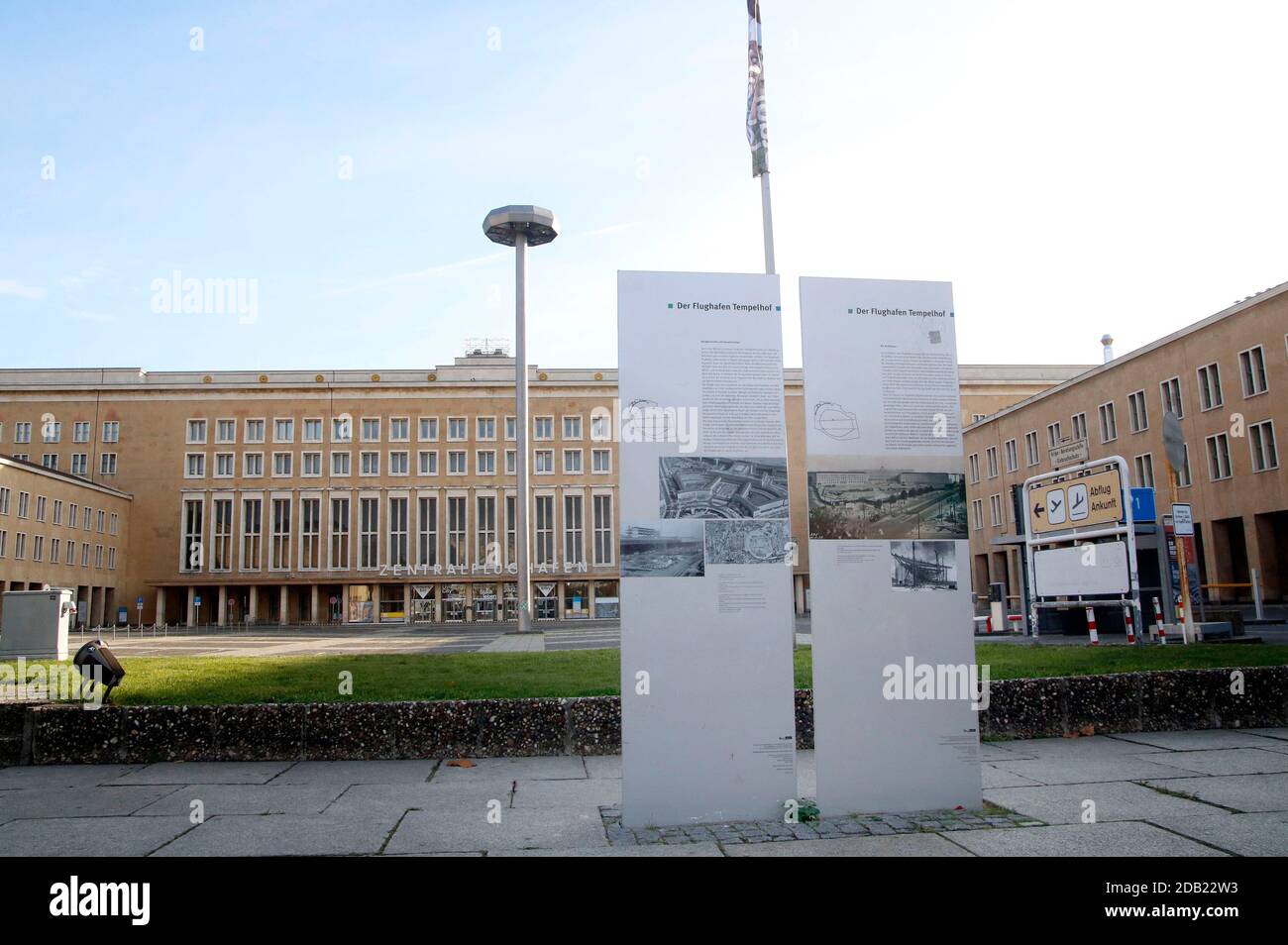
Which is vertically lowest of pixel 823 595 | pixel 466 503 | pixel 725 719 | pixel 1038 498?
pixel 725 719

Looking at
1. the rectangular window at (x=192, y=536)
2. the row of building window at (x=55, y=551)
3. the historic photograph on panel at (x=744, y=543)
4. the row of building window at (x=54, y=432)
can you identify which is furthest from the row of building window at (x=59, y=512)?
the historic photograph on panel at (x=744, y=543)

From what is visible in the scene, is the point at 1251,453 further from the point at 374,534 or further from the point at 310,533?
the point at 310,533

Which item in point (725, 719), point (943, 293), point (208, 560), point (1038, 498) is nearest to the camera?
point (725, 719)

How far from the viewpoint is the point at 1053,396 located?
5797 centimetres

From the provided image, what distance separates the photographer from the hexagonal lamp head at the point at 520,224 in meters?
40.0

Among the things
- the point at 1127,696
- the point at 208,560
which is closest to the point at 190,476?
the point at 208,560

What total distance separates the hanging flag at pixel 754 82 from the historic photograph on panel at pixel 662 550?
653 cm

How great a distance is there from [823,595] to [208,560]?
263 feet

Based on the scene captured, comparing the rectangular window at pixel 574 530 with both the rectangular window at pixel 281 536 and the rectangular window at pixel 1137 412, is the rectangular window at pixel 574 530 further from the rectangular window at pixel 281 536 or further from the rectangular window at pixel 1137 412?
the rectangular window at pixel 1137 412

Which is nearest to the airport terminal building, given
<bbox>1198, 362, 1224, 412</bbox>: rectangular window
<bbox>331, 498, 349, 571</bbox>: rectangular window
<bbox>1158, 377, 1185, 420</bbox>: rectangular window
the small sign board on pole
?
<bbox>331, 498, 349, 571</bbox>: rectangular window
